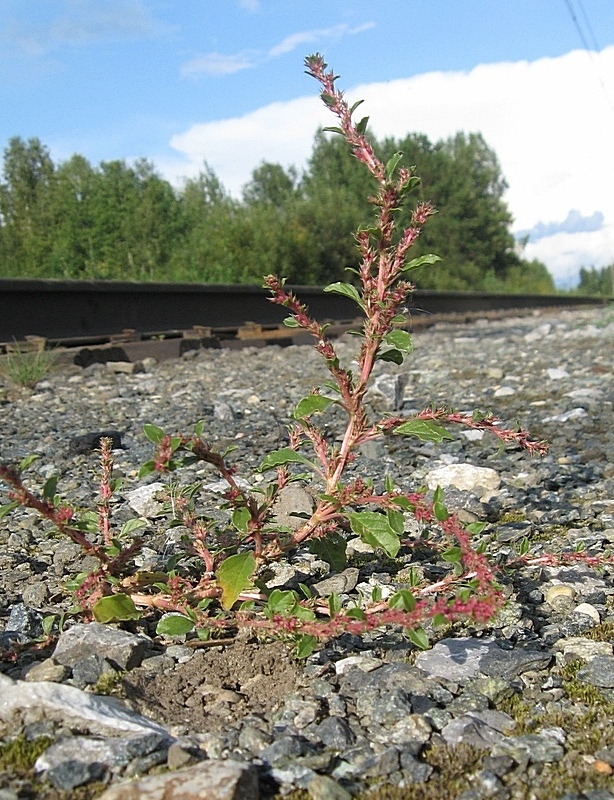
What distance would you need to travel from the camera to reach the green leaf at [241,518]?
→ 6.22ft

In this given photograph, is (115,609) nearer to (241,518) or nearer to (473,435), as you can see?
(241,518)

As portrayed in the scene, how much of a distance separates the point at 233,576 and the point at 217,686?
0.23 meters

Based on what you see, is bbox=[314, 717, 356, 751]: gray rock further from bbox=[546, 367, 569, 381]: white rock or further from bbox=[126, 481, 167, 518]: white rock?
bbox=[546, 367, 569, 381]: white rock

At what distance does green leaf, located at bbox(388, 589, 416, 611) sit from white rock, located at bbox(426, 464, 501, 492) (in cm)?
159

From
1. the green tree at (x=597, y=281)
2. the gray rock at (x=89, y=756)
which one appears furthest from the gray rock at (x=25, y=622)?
the green tree at (x=597, y=281)

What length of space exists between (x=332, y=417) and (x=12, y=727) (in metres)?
3.30

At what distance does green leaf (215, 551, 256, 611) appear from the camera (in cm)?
182

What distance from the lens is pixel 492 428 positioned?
6.34 ft

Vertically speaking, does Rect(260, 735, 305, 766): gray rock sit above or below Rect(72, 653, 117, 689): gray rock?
below

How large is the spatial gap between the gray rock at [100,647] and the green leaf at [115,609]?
38 millimetres

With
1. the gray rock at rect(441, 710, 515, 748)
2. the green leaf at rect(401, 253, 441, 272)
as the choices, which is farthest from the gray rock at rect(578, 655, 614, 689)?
the green leaf at rect(401, 253, 441, 272)

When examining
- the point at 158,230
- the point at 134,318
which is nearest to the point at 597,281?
the point at 158,230

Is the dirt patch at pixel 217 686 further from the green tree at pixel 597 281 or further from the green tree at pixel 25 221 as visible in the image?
the green tree at pixel 597 281

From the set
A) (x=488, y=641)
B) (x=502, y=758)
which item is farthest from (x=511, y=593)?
(x=502, y=758)
